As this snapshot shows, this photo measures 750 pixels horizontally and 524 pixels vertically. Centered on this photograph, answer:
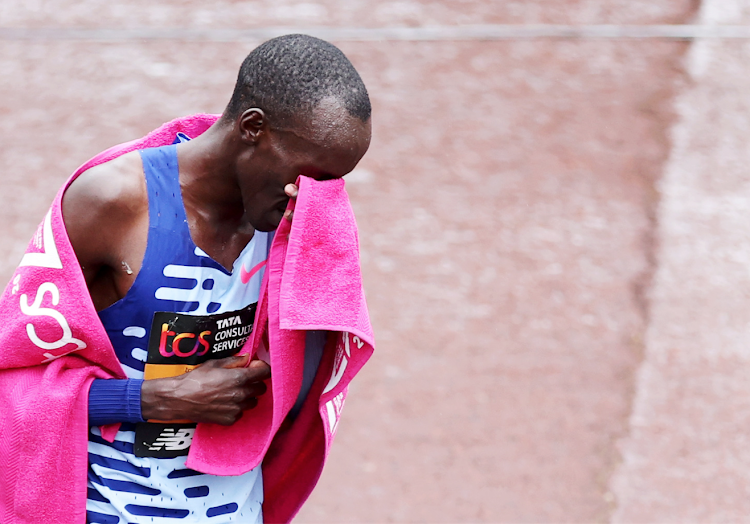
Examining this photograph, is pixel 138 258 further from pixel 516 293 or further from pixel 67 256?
pixel 516 293

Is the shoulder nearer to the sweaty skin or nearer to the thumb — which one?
the sweaty skin

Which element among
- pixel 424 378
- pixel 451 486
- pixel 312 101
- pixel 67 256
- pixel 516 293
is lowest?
pixel 451 486

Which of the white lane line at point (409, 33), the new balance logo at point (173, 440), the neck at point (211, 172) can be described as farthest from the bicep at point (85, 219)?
the white lane line at point (409, 33)

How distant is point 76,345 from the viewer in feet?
6.43

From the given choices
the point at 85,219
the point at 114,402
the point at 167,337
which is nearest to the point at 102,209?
the point at 85,219

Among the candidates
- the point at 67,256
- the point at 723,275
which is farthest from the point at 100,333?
the point at 723,275

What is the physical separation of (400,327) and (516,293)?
0.63 meters

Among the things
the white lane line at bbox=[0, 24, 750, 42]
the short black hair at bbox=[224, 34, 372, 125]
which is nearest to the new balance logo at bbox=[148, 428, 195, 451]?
the short black hair at bbox=[224, 34, 372, 125]

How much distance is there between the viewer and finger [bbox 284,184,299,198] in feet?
6.36

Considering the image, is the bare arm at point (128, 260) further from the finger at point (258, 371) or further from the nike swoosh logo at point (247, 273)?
the nike swoosh logo at point (247, 273)

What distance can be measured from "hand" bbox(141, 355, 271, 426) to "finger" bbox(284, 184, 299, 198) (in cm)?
41

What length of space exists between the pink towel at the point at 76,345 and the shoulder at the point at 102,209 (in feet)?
0.09

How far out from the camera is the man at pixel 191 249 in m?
1.92

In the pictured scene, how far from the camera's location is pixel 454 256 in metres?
4.76
